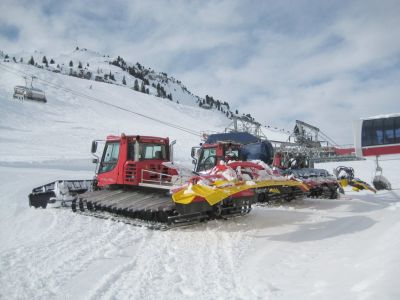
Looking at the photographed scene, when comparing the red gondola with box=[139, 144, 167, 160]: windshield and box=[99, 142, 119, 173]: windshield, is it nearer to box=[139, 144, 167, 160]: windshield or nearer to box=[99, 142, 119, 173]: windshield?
box=[139, 144, 167, 160]: windshield

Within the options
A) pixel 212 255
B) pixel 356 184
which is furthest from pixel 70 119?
pixel 212 255

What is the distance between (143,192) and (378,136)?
558 inches

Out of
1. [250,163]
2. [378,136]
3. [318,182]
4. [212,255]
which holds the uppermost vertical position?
[378,136]

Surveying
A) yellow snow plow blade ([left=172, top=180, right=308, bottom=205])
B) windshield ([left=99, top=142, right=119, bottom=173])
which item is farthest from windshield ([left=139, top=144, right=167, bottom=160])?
yellow snow plow blade ([left=172, top=180, right=308, bottom=205])

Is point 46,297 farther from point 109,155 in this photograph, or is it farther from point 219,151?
point 219,151

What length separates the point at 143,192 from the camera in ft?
29.4

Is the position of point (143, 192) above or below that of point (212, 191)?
below

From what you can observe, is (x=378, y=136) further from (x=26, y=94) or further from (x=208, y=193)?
(x=26, y=94)

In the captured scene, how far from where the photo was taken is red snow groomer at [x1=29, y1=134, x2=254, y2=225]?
22.3 ft

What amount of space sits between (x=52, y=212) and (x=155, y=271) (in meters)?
5.54

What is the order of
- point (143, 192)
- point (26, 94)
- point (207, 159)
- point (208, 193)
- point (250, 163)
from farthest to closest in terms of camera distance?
point (26, 94)
point (207, 159)
point (143, 192)
point (250, 163)
point (208, 193)

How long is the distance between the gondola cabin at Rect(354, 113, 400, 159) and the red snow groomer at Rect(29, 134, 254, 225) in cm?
1222

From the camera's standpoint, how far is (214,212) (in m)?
8.21

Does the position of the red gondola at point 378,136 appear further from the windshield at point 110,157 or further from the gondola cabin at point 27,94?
the gondola cabin at point 27,94
